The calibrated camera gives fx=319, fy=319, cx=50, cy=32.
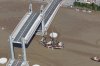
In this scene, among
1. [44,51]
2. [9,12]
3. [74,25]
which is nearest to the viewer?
[44,51]

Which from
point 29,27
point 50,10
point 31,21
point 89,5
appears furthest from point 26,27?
point 89,5

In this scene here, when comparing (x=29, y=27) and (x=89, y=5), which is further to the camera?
(x=89, y=5)

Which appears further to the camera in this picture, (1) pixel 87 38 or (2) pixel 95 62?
(1) pixel 87 38

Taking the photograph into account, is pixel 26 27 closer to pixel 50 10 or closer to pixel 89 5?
pixel 50 10

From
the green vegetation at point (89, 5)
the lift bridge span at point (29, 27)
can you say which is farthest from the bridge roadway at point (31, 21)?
the green vegetation at point (89, 5)

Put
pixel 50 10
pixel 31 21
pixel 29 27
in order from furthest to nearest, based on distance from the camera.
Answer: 1. pixel 50 10
2. pixel 31 21
3. pixel 29 27

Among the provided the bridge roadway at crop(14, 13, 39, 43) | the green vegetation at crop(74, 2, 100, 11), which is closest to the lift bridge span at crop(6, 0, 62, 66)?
the bridge roadway at crop(14, 13, 39, 43)

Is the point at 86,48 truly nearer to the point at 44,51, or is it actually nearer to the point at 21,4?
the point at 44,51

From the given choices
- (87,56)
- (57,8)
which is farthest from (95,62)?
(57,8)

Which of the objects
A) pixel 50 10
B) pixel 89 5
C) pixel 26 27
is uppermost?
pixel 89 5
